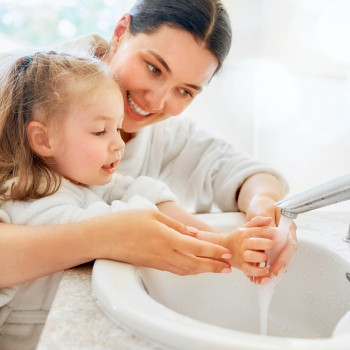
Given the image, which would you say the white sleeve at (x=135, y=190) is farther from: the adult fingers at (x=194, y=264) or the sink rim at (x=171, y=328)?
the sink rim at (x=171, y=328)

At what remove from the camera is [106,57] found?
3.70 ft

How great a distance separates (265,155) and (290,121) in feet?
0.61

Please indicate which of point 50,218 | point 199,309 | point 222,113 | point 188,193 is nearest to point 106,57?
point 188,193

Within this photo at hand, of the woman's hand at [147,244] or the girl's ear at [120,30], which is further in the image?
the girl's ear at [120,30]

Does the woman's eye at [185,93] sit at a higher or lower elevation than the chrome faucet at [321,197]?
lower

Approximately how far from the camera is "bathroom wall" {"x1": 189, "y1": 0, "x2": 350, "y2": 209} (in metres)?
1.58

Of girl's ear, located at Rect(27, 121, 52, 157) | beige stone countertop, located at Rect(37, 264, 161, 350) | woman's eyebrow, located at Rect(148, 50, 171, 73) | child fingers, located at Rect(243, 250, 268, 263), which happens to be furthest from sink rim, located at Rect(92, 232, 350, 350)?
woman's eyebrow, located at Rect(148, 50, 171, 73)

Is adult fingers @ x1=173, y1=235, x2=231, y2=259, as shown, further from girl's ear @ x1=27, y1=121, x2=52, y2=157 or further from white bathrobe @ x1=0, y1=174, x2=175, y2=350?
girl's ear @ x1=27, y1=121, x2=52, y2=157

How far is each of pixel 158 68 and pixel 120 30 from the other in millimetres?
187

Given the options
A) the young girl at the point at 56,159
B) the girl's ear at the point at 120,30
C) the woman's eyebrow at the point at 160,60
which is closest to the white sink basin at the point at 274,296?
the young girl at the point at 56,159

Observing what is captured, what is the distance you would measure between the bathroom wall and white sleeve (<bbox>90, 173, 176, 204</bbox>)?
76cm

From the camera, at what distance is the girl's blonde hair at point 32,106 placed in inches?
31.2

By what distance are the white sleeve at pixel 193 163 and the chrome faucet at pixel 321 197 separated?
0.57m

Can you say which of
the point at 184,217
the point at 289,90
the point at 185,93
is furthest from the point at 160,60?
the point at 289,90
